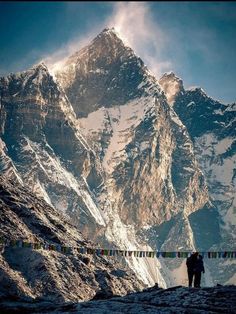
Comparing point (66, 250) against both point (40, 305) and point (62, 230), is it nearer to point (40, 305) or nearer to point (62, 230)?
point (62, 230)

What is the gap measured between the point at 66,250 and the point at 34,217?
11.9 m

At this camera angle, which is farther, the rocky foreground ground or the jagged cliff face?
the jagged cliff face

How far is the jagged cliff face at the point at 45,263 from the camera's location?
7856cm

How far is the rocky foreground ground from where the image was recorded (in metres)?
33.0

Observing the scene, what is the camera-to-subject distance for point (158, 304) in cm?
3469

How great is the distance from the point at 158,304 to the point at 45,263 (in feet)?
170

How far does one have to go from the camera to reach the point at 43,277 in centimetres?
8112

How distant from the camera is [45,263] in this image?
276ft

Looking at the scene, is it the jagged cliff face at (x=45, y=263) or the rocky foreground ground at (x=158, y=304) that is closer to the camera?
the rocky foreground ground at (x=158, y=304)

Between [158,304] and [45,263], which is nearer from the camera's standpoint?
[158,304]

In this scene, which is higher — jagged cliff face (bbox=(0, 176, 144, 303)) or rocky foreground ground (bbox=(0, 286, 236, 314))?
jagged cliff face (bbox=(0, 176, 144, 303))

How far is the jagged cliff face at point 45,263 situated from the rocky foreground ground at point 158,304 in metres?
31.9

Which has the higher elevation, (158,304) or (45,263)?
(45,263)

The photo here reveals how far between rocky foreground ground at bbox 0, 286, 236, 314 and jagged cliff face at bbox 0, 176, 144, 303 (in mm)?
31896
